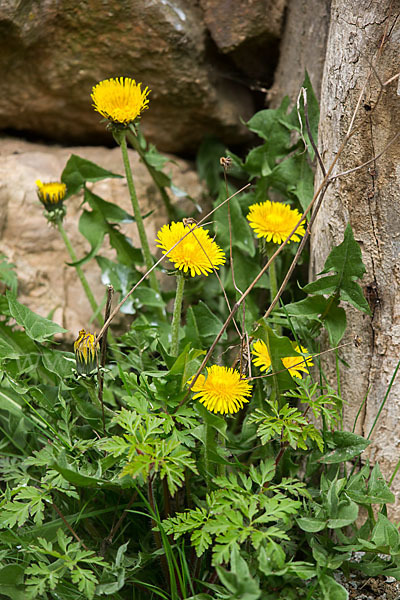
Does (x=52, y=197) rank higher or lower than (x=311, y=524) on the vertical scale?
higher

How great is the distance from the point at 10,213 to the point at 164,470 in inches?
57.6

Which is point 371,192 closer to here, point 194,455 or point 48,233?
point 194,455

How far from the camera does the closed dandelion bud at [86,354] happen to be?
138 centimetres

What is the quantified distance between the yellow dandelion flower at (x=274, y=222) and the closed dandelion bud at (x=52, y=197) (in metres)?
0.64

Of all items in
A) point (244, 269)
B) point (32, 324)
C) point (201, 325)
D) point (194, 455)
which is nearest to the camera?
point (194, 455)

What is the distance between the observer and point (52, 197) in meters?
1.87

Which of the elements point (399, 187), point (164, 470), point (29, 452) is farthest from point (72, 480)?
point (399, 187)

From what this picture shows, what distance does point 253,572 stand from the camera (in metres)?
1.19

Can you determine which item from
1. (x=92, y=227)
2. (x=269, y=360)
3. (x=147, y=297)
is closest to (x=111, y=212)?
(x=92, y=227)

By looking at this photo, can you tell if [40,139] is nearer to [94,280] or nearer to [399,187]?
[94,280]

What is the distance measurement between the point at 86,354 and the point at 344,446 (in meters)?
0.66

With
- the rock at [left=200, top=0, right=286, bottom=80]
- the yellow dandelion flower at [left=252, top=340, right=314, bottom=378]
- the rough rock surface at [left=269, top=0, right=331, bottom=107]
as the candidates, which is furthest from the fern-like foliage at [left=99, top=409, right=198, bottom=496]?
the rock at [left=200, top=0, right=286, bottom=80]

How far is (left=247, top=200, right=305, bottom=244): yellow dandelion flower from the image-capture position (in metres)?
1.60

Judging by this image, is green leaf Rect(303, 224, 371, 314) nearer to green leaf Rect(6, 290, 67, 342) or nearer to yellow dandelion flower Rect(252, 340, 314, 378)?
yellow dandelion flower Rect(252, 340, 314, 378)
